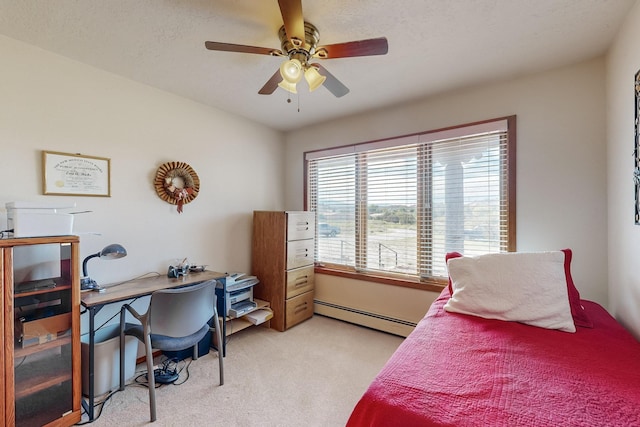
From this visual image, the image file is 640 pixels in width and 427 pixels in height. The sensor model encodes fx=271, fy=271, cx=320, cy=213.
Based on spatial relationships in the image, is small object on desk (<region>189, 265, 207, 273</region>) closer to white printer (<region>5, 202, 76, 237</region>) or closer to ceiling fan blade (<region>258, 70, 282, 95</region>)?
white printer (<region>5, 202, 76, 237</region>)

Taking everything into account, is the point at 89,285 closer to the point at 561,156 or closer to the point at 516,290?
the point at 516,290

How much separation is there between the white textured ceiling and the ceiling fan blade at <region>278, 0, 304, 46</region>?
0.20 meters

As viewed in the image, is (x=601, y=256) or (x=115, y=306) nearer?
(x=601, y=256)

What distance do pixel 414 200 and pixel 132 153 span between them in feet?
8.88

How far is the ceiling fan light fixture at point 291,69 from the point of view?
1.56 m

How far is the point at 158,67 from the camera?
2160 millimetres

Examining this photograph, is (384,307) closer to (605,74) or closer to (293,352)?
(293,352)

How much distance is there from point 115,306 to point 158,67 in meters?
1.98

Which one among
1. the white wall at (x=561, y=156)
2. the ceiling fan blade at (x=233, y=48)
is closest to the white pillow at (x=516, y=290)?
the white wall at (x=561, y=156)

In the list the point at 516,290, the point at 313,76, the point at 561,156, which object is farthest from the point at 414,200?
the point at 313,76

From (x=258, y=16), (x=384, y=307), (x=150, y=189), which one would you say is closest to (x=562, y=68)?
(x=258, y=16)

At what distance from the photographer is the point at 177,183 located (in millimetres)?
2668

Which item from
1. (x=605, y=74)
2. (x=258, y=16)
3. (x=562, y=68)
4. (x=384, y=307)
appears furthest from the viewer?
(x=384, y=307)

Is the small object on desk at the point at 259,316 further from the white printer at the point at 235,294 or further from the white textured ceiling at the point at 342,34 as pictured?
the white textured ceiling at the point at 342,34
